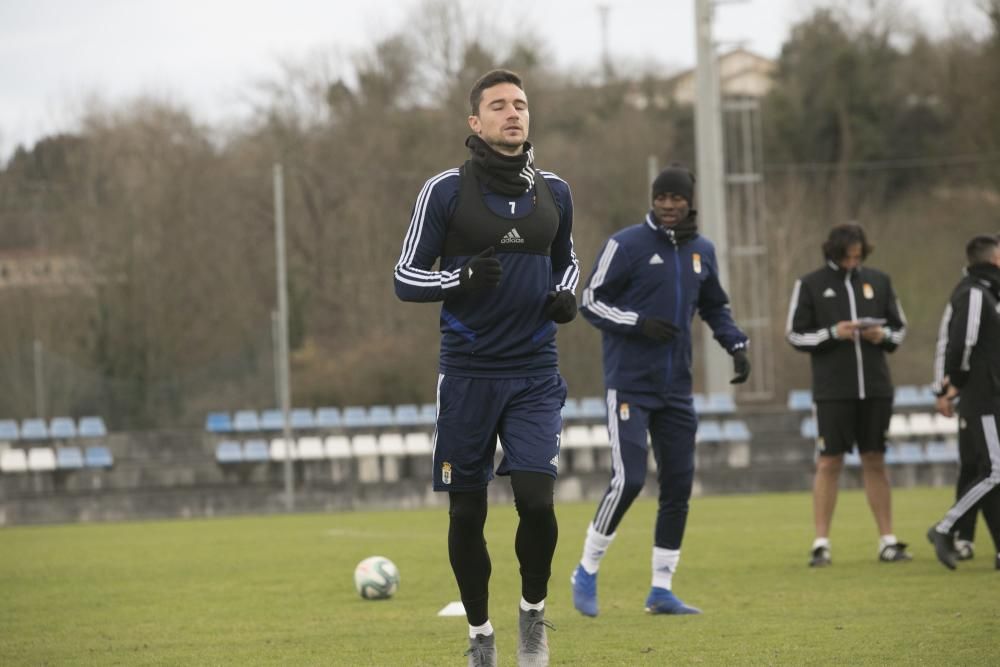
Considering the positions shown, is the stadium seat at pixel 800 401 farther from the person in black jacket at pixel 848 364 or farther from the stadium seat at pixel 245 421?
the person in black jacket at pixel 848 364

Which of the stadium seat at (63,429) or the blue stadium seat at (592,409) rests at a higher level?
the stadium seat at (63,429)

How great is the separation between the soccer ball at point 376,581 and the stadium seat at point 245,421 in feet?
63.7

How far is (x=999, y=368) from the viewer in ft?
31.8

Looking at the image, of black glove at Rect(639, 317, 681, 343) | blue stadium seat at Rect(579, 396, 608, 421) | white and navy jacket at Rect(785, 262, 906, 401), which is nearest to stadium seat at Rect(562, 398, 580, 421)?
blue stadium seat at Rect(579, 396, 608, 421)

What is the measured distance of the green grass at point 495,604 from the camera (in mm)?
6695

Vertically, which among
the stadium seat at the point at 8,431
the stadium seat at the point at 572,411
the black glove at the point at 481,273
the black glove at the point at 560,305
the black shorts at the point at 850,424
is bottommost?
the stadium seat at the point at 572,411

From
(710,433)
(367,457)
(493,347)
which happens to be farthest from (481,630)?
(367,457)

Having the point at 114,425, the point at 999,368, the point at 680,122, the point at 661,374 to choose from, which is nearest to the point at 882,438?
the point at 999,368

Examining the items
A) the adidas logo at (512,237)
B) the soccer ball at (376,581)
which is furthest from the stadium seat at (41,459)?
the adidas logo at (512,237)

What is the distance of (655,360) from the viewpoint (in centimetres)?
829

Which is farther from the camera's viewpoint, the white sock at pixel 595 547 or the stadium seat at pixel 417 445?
the stadium seat at pixel 417 445

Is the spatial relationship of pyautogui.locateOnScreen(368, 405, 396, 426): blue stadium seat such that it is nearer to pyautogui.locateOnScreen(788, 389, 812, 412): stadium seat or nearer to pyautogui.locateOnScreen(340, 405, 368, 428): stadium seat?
pyautogui.locateOnScreen(340, 405, 368, 428): stadium seat

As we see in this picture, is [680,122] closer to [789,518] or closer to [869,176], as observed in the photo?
[869,176]

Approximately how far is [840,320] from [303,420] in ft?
64.8
